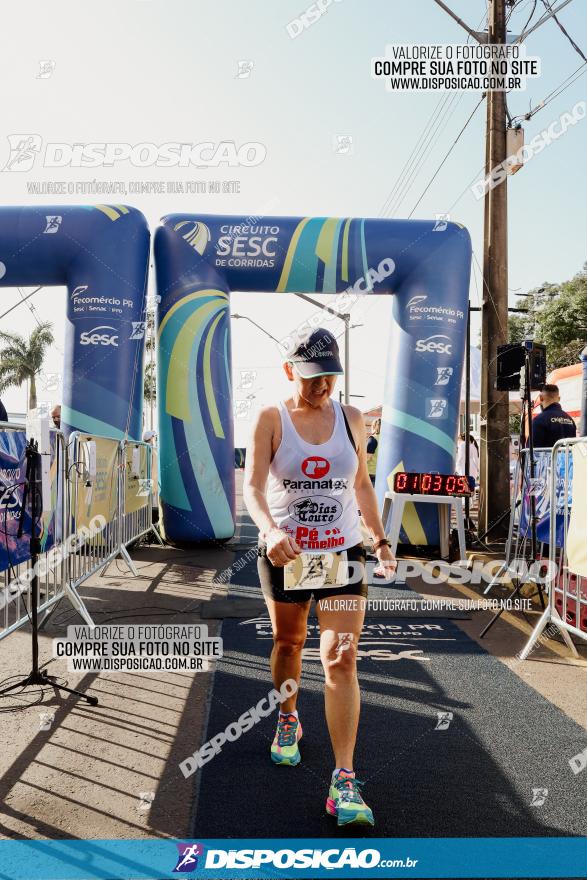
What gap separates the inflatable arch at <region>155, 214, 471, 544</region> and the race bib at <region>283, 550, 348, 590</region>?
7.37 metres

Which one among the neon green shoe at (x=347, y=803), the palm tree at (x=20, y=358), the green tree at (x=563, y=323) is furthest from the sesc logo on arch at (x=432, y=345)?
the palm tree at (x=20, y=358)

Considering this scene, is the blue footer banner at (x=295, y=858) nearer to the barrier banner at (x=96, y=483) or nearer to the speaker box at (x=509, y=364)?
the barrier banner at (x=96, y=483)

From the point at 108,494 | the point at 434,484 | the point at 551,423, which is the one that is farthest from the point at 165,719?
the point at 434,484

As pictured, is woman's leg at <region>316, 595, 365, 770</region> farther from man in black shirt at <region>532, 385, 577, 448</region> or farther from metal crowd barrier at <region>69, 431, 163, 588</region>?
man in black shirt at <region>532, 385, 577, 448</region>

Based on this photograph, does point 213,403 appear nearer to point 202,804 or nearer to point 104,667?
point 104,667

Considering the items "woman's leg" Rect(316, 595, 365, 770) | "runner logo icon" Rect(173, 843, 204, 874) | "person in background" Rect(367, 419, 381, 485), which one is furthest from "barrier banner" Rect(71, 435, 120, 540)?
"person in background" Rect(367, 419, 381, 485)

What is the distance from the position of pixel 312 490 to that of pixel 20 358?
164 ft

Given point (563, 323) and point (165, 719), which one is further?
point (563, 323)

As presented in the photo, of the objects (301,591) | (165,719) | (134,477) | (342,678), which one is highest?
(134,477)

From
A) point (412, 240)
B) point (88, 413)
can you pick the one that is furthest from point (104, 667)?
point (412, 240)

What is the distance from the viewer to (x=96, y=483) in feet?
23.3

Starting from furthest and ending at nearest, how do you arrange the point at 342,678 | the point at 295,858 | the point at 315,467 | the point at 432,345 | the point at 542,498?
the point at 432,345
the point at 542,498
the point at 315,467
the point at 342,678
the point at 295,858

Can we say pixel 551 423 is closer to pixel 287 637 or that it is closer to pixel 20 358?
pixel 287 637

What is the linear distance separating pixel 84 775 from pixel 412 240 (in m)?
8.93
